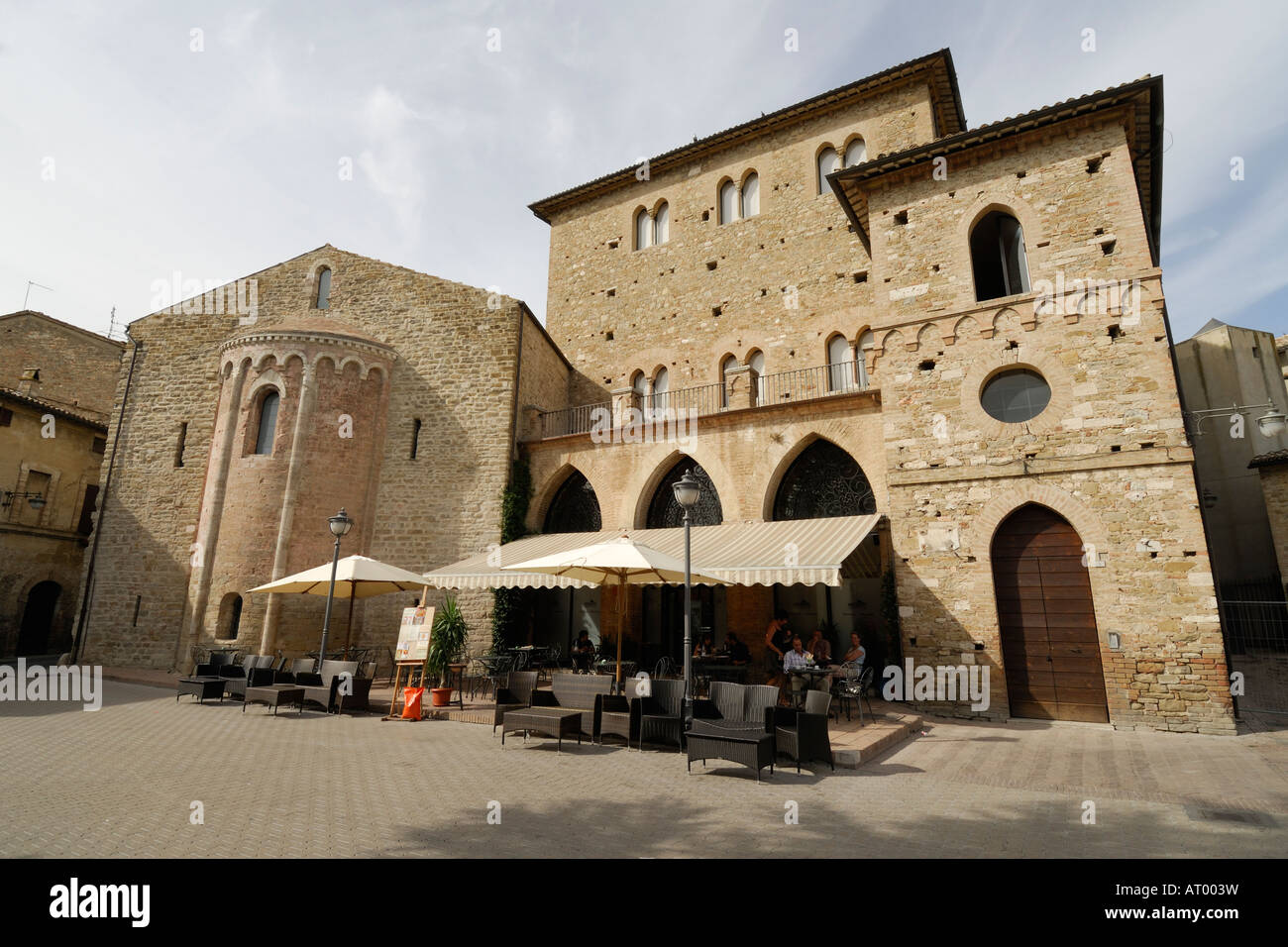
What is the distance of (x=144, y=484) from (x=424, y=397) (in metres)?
8.14

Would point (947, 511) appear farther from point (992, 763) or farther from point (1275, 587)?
point (1275, 587)

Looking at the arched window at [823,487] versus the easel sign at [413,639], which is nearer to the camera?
the easel sign at [413,639]

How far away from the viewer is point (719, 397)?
17234 mm

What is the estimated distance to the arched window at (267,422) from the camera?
53.7ft

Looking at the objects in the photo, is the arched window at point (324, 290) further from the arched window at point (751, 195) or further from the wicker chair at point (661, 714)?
the wicker chair at point (661, 714)

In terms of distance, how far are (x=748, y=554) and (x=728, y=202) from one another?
12.7 meters

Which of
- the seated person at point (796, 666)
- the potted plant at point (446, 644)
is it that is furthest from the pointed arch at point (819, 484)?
the potted plant at point (446, 644)

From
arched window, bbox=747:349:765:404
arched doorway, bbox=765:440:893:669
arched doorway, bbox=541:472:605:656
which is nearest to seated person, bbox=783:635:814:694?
arched doorway, bbox=765:440:893:669

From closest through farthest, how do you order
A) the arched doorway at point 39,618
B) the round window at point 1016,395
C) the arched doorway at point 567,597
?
the round window at point 1016,395
the arched doorway at point 567,597
the arched doorway at point 39,618

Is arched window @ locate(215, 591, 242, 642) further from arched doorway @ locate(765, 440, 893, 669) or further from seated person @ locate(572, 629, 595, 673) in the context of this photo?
arched doorway @ locate(765, 440, 893, 669)

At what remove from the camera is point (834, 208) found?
17.2m

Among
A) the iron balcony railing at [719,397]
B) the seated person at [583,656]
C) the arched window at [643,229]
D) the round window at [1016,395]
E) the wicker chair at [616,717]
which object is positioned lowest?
the wicker chair at [616,717]

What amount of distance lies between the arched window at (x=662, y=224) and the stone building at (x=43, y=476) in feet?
69.3

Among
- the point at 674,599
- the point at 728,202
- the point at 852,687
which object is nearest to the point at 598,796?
the point at 852,687
